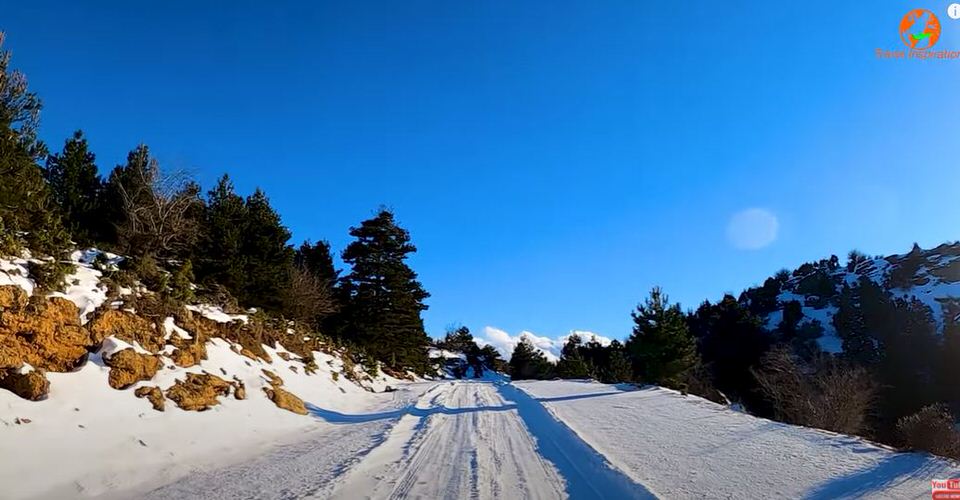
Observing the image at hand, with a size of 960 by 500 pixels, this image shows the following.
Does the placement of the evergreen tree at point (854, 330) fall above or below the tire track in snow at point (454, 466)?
above

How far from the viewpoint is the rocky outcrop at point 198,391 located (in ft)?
30.3

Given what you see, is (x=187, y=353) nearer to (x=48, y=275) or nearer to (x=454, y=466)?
(x=48, y=275)

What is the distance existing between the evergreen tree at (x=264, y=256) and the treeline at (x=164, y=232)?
0.05 metres

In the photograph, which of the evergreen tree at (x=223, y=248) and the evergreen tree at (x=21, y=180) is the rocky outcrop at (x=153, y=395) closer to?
the evergreen tree at (x=21, y=180)

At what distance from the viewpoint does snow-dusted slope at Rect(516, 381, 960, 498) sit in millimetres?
5535

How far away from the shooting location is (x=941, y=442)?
33.4 feet

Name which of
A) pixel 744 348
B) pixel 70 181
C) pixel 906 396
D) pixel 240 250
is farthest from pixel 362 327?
pixel 906 396

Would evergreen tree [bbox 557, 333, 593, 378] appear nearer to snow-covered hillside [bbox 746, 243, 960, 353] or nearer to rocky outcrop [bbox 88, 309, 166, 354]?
snow-covered hillside [bbox 746, 243, 960, 353]

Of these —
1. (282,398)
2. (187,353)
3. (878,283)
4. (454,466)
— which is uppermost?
(878,283)

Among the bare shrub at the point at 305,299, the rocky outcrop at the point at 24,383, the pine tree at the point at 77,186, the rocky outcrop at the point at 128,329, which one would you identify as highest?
the pine tree at the point at 77,186

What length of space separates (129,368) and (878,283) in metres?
87.8

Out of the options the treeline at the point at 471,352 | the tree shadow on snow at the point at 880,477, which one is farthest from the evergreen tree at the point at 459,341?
the tree shadow on snow at the point at 880,477

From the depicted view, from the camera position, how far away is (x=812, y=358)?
4178 centimetres

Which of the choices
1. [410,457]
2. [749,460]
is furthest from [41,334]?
[749,460]
